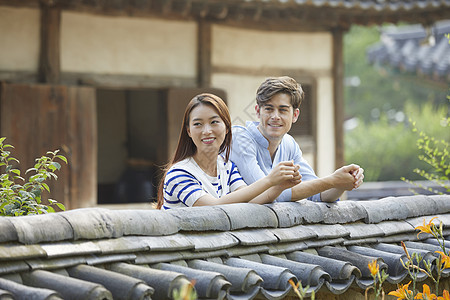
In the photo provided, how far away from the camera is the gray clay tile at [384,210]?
353 centimetres

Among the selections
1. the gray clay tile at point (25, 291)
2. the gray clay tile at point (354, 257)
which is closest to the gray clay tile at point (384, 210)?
the gray clay tile at point (354, 257)

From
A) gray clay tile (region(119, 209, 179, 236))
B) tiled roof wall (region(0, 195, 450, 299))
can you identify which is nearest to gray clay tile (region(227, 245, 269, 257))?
tiled roof wall (region(0, 195, 450, 299))

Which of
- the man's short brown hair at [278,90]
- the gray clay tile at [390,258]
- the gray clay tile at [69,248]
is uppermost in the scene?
the man's short brown hair at [278,90]

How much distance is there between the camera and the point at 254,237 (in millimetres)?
2846

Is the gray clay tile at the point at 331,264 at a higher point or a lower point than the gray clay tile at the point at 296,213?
lower

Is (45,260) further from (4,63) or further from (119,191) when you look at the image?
(119,191)

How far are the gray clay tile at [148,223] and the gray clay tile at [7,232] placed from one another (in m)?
0.43

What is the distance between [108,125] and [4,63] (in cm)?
476

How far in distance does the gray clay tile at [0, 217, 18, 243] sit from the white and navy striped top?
114cm

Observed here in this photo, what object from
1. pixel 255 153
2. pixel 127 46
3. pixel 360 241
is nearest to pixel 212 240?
pixel 360 241

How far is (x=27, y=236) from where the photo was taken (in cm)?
218

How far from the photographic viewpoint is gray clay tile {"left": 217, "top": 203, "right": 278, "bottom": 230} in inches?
113

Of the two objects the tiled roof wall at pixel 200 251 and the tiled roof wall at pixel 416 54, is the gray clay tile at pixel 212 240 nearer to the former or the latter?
the tiled roof wall at pixel 200 251

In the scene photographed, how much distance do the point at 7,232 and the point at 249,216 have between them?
1.11 m
